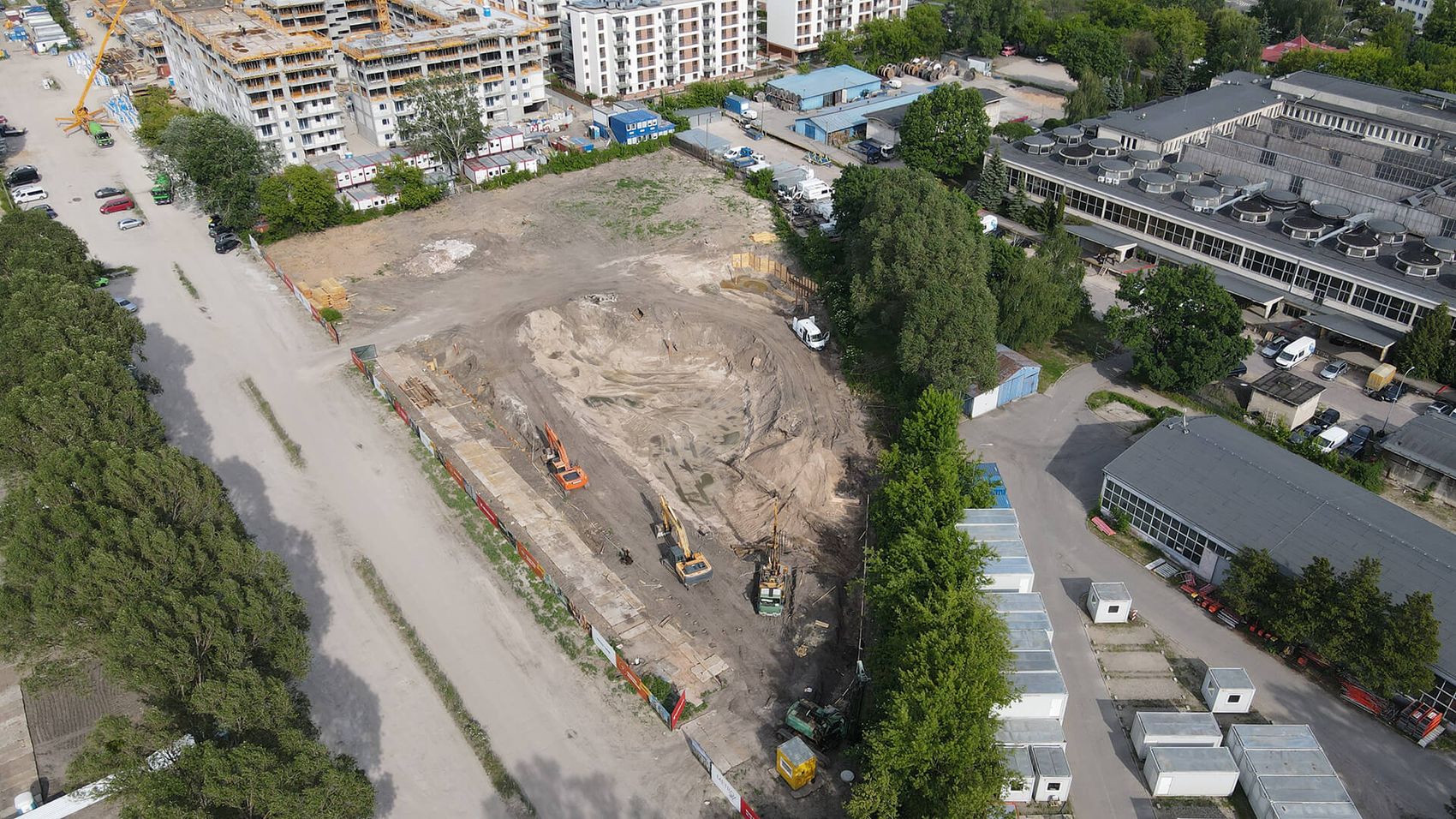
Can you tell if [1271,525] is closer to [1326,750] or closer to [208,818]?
[1326,750]

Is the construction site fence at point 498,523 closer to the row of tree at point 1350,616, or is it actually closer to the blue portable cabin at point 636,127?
the row of tree at point 1350,616

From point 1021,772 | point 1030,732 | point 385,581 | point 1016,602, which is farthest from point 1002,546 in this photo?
point 385,581

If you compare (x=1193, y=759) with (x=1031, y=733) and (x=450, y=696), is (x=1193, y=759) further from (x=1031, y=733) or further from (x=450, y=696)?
(x=450, y=696)

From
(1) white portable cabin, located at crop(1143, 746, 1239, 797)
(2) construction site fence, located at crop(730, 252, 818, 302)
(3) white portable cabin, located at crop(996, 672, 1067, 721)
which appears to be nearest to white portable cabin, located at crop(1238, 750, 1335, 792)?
(1) white portable cabin, located at crop(1143, 746, 1239, 797)

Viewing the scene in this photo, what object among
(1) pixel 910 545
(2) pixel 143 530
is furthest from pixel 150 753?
(1) pixel 910 545

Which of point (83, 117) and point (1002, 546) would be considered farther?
point (83, 117)

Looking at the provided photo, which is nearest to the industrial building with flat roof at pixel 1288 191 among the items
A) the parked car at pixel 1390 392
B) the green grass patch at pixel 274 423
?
the parked car at pixel 1390 392

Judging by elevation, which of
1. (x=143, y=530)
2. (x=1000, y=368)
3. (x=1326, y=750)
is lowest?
(x=1326, y=750)
